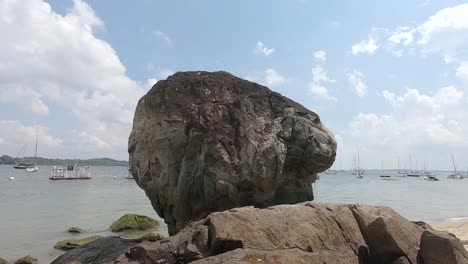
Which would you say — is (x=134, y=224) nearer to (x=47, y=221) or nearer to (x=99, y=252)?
(x=47, y=221)

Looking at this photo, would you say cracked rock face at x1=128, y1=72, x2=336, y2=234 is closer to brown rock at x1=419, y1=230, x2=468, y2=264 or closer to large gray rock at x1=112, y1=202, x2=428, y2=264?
large gray rock at x1=112, y1=202, x2=428, y2=264

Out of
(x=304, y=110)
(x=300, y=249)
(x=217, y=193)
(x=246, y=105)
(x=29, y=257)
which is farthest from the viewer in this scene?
(x=29, y=257)

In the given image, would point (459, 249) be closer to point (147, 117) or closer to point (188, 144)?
point (188, 144)

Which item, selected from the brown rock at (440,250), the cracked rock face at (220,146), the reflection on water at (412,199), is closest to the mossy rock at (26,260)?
the cracked rock face at (220,146)

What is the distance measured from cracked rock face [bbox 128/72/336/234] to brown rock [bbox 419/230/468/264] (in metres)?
4.79

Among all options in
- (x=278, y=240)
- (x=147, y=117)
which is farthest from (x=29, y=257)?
(x=278, y=240)

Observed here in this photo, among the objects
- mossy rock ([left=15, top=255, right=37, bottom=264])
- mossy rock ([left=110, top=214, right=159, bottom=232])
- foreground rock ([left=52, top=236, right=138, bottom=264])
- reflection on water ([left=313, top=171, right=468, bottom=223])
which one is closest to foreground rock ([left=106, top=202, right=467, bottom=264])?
foreground rock ([left=52, top=236, right=138, bottom=264])

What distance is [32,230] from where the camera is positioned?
26875 millimetres

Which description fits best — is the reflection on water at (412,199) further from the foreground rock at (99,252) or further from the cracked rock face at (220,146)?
the foreground rock at (99,252)

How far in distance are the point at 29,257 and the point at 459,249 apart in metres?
16.4

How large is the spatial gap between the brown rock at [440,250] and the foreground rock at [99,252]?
7787mm

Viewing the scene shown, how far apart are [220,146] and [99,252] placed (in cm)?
481

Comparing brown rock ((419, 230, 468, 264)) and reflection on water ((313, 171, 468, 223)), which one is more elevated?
brown rock ((419, 230, 468, 264))

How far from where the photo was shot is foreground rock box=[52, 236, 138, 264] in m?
12.5
